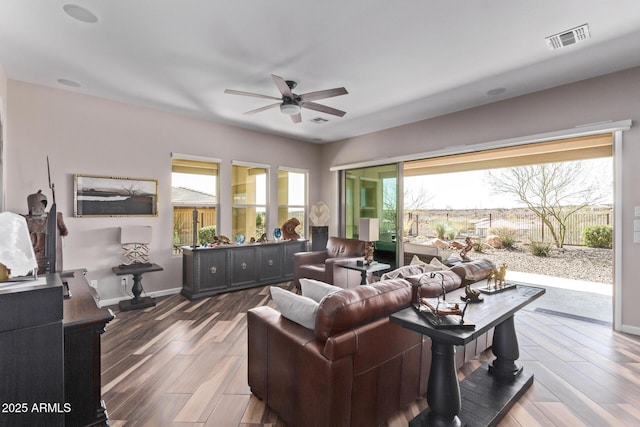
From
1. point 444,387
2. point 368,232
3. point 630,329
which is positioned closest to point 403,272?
point 444,387

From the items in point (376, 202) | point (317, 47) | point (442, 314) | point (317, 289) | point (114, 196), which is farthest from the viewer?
point (376, 202)

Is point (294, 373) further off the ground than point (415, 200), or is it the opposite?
point (415, 200)

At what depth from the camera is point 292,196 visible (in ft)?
21.5

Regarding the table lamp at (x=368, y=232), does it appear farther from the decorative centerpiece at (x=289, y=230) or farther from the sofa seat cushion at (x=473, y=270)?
the decorative centerpiece at (x=289, y=230)

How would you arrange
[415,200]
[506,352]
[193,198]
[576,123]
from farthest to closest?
1. [415,200]
2. [193,198]
3. [576,123]
4. [506,352]

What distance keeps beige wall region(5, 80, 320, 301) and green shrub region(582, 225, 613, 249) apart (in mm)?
7323

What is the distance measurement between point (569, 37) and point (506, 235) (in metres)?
5.65

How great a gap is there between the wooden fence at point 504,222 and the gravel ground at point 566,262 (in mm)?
246

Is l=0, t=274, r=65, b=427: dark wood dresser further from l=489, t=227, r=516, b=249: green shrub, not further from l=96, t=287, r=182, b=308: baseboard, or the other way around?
l=489, t=227, r=516, b=249: green shrub

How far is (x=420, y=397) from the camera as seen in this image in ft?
7.09

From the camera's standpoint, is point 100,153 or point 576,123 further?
point 100,153

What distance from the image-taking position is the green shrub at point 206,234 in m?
5.19

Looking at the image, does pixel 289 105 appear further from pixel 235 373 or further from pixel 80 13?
pixel 235 373

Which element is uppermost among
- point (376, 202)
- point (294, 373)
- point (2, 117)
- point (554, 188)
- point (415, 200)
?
point (2, 117)
